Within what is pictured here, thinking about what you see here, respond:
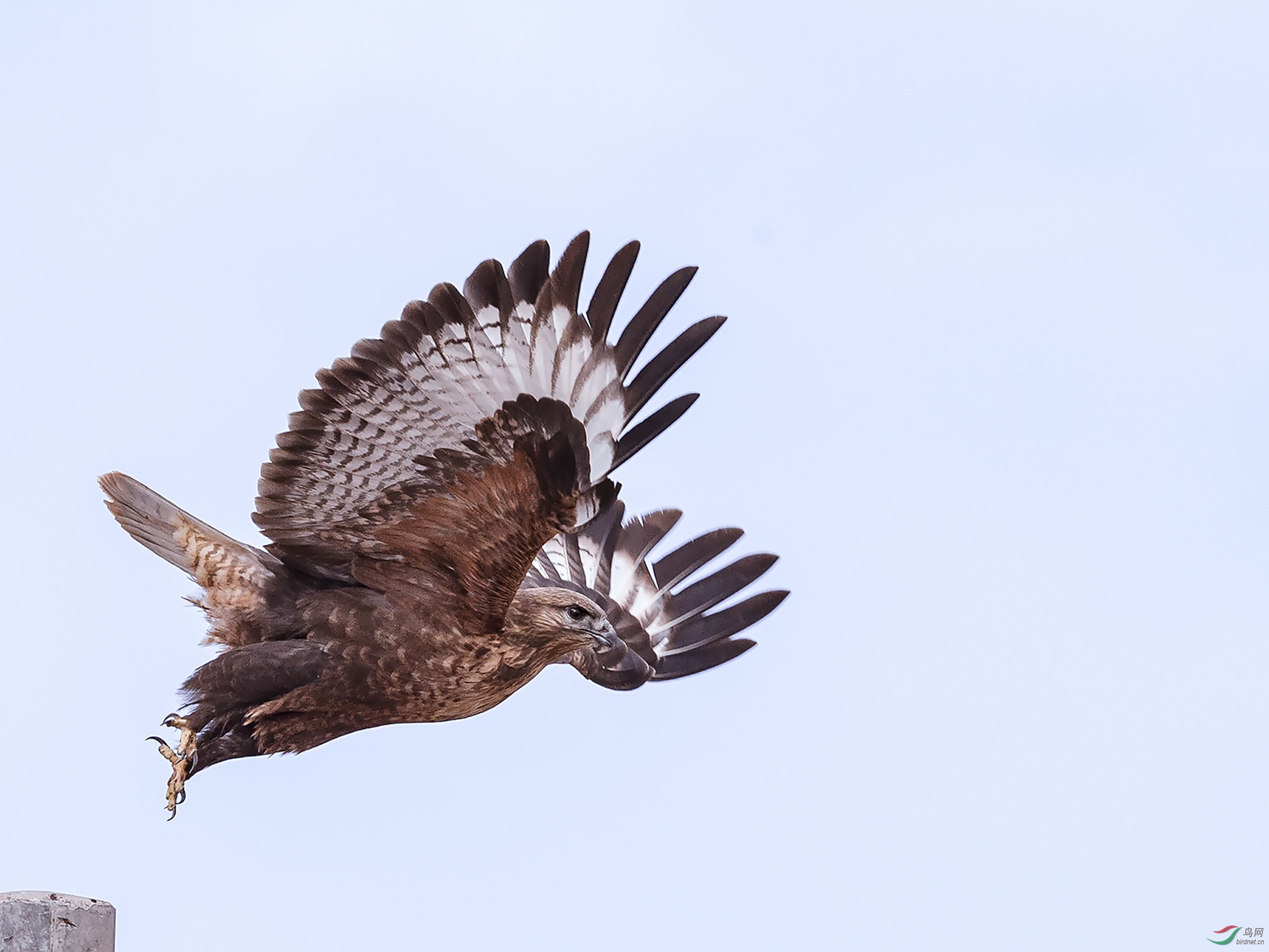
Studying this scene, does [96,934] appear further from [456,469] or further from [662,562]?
[662,562]

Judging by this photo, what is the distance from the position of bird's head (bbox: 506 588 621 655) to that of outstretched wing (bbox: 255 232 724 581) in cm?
91

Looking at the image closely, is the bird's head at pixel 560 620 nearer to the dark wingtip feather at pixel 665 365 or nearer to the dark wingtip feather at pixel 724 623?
the dark wingtip feather at pixel 665 365

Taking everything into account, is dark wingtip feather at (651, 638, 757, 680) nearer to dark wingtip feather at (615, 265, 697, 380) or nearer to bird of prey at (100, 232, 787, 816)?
bird of prey at (100, 232, 787, 816)

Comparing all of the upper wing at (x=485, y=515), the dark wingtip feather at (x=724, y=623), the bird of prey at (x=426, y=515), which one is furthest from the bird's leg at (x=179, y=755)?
the dark wingtip feather at (x=724, y=623)

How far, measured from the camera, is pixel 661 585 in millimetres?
9242

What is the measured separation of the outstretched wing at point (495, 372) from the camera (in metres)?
6.08

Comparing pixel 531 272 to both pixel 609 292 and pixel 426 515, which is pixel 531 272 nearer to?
pixel 609 292

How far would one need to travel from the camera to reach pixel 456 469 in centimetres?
635

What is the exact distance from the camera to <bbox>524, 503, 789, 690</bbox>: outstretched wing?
29.4ft

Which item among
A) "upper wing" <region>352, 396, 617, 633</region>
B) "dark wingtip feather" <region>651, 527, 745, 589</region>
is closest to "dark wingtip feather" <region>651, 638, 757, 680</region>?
"dark wingtip feather" <region>651, 527, 745, 589</region>

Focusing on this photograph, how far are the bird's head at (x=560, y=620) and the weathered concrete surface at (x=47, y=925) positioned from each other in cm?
270

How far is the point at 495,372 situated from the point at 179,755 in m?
2.17

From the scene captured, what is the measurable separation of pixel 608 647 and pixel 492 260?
2121 millimetres

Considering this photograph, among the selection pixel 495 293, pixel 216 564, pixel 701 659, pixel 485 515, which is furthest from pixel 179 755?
pixel 701 659
